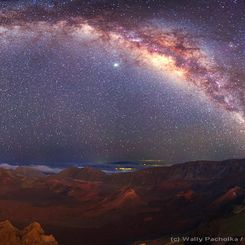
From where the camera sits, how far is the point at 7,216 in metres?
114

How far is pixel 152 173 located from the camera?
655ft

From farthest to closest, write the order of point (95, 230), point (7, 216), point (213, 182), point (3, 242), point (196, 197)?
point (213, 182)
point (196, 197)
point (7, 216)
point (95, 230)
point (3, 242)

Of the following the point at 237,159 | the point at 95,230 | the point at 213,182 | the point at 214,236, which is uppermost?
the point at 237,159

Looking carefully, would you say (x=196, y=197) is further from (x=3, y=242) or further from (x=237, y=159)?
(x=3, y=242)

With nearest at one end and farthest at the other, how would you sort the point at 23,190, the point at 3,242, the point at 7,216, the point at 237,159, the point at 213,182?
the point at 3,242 → the point at 7,216 → the point at 213,182 → the point at 237,159 → the point at 23,190

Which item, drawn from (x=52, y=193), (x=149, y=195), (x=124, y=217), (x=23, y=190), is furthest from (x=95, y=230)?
(x=23, y=190)

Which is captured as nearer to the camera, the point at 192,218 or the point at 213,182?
the point at 192,218

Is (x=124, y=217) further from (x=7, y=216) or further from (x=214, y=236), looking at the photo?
(x=214, y=236)

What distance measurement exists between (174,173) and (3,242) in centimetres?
15913

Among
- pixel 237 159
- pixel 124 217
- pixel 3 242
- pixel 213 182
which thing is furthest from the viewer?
pixel 237 159

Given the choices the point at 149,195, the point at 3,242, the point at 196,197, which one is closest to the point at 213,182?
the point at 196,197

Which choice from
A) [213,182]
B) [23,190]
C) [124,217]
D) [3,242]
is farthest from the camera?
[23,190]

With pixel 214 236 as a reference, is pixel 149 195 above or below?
above

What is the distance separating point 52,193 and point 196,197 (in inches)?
3151
